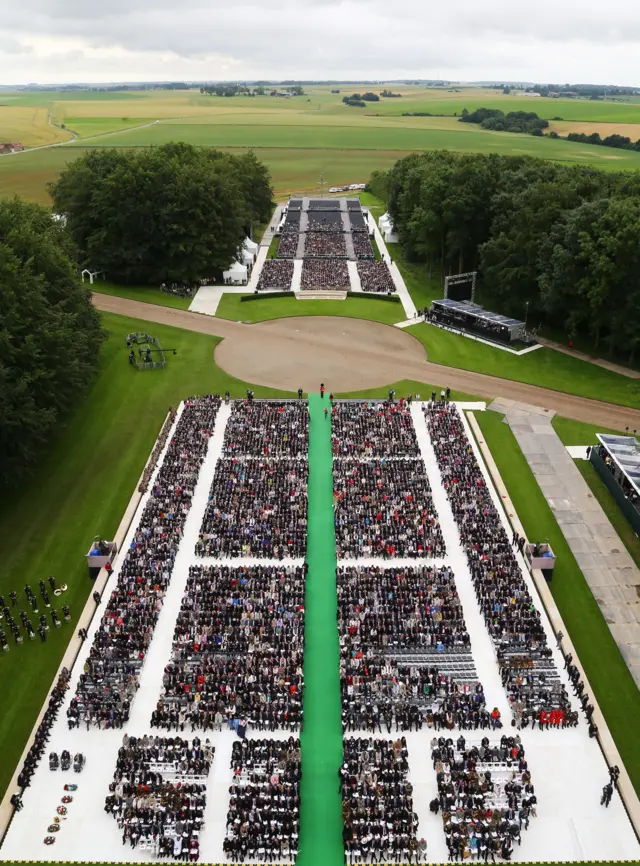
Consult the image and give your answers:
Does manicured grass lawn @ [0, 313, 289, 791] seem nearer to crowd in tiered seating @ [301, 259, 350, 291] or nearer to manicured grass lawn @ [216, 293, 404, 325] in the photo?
manicured grass lawn @ [216, 293, 404, 325]

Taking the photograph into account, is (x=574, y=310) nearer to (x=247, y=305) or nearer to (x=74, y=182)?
(x=247, y=305)

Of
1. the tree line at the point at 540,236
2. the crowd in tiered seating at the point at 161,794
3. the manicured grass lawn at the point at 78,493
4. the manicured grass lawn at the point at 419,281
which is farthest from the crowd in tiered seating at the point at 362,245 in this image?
the crowd in tiered seating at the point at 161,794

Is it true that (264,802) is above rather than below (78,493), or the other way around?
above

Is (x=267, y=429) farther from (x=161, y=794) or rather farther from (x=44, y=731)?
(x=161, y=794)

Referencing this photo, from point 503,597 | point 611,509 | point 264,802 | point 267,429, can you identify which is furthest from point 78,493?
point 611,509

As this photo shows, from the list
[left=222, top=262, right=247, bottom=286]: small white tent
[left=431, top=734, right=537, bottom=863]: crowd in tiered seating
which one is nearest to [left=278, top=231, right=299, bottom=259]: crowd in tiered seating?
[left=222, top=262, right=247, bottom=286]: small white tent

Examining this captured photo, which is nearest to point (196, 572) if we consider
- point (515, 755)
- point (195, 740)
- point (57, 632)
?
point (57, 632)
